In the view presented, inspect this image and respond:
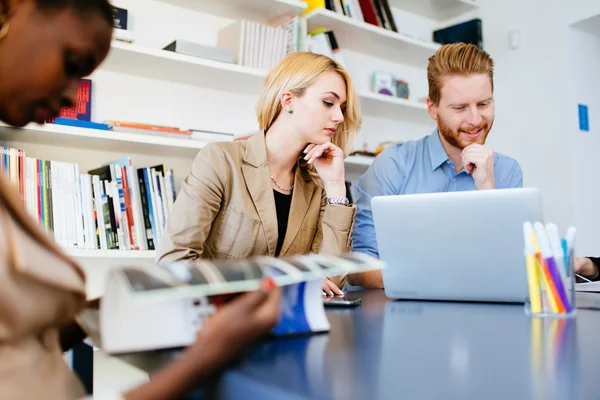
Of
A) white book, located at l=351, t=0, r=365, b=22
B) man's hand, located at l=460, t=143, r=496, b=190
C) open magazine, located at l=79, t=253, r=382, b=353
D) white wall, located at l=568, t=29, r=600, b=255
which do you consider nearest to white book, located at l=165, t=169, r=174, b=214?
man's hand, located at l=460, t=143, r=496, b=190

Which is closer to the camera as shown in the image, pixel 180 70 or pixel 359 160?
pixel 180 70

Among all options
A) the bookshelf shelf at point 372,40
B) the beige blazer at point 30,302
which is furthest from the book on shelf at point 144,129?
the beige blazer at point 30,302

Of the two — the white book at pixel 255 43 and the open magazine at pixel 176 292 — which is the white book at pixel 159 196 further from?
the open magazine at pixel 176 292

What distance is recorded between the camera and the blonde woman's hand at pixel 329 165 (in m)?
1.76

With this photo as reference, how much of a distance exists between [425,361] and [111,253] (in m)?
1.59

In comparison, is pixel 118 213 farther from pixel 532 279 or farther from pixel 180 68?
pixel 532 279

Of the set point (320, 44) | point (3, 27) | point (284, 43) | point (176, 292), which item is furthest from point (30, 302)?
point (320, 44)

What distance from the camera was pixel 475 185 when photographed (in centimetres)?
194

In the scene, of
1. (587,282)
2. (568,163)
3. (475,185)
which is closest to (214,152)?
(475,185)

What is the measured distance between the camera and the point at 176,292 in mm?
469

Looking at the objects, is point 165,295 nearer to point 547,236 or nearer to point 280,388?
point 280,388

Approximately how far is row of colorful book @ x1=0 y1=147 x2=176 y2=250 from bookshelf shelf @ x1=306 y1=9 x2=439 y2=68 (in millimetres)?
1059

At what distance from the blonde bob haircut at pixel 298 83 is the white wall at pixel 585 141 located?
156 centimetres

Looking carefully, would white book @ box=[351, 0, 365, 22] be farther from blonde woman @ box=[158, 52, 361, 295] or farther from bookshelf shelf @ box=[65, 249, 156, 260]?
bookshelf shelf @ box=[65, 249, 156, 260]
